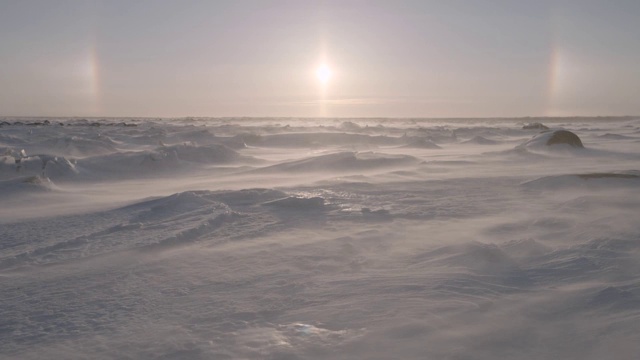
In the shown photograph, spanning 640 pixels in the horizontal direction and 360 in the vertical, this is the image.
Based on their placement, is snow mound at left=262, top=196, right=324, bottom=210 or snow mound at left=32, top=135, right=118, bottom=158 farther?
snow mound at left=32, top=135, right=118, bottom=158

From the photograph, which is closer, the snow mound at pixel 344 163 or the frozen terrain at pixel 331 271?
the frozen terrain at pixel 331 271

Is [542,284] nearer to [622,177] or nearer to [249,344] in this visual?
[249,344]

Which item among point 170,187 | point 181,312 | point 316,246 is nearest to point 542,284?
point 316,246

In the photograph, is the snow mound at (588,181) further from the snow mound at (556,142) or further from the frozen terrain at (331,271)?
the snow mound at (556,142)

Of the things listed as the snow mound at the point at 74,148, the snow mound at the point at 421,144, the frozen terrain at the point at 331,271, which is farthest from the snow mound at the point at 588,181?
the snow mound at the point at 74,148

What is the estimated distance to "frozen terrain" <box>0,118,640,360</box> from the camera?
62.9 inches

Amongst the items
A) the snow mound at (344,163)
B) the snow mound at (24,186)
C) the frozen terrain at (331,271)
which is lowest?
the frozen terrain at (331,271)

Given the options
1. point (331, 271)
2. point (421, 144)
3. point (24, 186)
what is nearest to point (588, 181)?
point (331, 271)

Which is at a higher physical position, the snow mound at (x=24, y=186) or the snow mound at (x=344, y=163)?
the snow mound at (x=344, y=163)

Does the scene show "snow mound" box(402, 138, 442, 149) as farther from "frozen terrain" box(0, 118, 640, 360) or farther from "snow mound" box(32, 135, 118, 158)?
"snow mound" box(32, 135, 118, 158)

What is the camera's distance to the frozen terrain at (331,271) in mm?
1599

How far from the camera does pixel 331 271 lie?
2.25 m

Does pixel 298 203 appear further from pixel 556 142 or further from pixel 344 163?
pixel 556 142

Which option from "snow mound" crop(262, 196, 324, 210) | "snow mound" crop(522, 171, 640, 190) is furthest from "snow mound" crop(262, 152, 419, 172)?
"snow mound" crop(262, 196, 324, 210)
